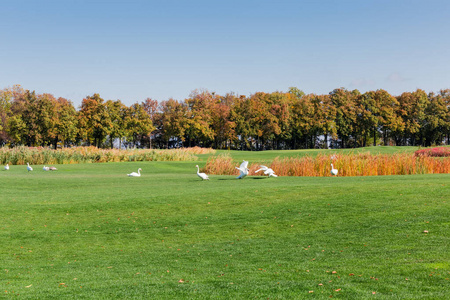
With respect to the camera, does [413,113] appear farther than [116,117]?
Yes

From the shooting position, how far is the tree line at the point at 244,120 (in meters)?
64.8

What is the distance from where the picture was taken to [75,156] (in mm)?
39469

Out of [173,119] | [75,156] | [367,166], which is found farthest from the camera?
[173,119]

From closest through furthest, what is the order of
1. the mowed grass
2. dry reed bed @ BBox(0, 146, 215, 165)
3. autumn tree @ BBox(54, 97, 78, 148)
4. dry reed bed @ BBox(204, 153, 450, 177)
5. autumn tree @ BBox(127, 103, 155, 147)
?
1. the mowed grass
2. dry reed bed @ BBox(204, 153, 450, 177)
3. dry reed bed @ BBox(0, 146, 215, 165)
4. autumn tree @ BBox(54, 97, 78, 148)
5. autumn tree @ BBox(127, 103, 155, 147)

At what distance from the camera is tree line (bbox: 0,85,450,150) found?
212 feet

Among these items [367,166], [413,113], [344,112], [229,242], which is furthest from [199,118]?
[229,242]

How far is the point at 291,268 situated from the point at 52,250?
609cm

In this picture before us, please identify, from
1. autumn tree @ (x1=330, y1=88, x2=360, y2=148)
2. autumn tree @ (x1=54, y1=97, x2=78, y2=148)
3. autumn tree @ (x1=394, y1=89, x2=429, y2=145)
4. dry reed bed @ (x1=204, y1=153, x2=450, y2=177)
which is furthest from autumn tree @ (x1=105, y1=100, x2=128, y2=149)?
autumn tree @ (x1=394, y1=89, x2=429, y2=145)

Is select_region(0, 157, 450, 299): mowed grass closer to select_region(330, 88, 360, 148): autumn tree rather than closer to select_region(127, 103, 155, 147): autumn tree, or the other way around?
select_region(127, 103, 155, 147): autumn tree

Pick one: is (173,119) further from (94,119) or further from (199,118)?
(94,119)

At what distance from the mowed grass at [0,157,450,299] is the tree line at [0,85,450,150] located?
160 ft

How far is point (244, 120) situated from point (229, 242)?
60.8 metres

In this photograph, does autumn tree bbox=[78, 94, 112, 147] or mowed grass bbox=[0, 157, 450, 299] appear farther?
autumn tree bbox=[78, 94, 112, 147]

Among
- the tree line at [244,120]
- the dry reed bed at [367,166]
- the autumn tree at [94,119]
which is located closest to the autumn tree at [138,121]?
the tree line at [244,120]
